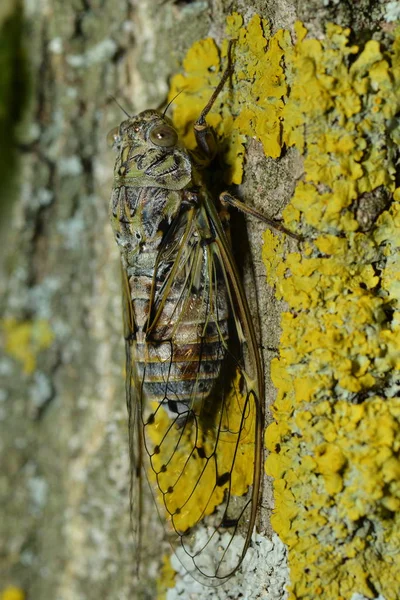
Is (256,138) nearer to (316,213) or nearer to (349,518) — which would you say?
(316,213)

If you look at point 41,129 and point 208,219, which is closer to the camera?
point 208,219

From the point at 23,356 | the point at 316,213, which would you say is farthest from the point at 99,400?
the point at 316,213

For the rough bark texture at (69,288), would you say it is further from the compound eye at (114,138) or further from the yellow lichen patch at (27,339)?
the compound eye at (114,138)

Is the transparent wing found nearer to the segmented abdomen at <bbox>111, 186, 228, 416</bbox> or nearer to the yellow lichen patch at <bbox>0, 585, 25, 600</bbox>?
the segmented abdomen at <bbox>111, 186, 228, 416</bbox>

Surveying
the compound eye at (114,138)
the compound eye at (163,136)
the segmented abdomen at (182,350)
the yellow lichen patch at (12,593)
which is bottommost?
the yellow lichen patch at (12,593)

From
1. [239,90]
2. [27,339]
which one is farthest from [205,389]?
[27,339]

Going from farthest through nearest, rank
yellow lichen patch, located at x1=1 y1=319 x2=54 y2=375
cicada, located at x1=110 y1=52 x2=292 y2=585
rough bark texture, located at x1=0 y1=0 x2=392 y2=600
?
yellow lichen patch, located at x1=1 y1=319 x2=54 y2=375 → rough bark texture, located at x1=0 y1=0 x2=392 y2=600 → cicada, located at x1=110 y1=52 x2=292 y2=585

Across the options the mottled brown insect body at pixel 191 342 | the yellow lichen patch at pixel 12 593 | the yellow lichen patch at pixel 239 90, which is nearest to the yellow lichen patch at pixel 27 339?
the mottled brown insect body at pixel 191 342

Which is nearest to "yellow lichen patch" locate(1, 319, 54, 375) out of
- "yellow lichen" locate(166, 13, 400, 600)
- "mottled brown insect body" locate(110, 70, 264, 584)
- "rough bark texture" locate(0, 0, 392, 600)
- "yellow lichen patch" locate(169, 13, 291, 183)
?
"rough bark texture" locate(0, 0, 392, 600)
